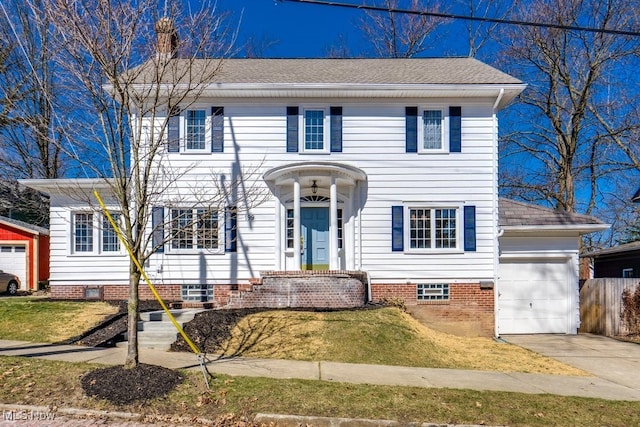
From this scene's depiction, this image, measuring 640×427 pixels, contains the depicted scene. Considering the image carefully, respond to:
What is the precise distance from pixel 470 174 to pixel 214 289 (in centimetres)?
813

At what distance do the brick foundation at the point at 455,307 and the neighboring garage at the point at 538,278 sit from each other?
41 centimetres

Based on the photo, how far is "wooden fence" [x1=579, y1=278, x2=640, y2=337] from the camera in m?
13.0

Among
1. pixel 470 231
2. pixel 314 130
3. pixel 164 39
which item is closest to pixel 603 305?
pixel 470 231

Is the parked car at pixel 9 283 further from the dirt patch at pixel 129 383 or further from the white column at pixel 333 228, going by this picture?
the dirt patch at pixel 129 383

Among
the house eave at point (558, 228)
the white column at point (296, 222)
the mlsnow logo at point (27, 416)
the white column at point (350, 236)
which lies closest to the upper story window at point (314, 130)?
the white column at point (296, 222)

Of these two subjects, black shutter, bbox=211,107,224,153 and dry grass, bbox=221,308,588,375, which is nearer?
dry grass, bbox=221,308,588,375

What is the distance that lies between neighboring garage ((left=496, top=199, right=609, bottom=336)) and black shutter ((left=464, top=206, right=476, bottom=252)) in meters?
0.86

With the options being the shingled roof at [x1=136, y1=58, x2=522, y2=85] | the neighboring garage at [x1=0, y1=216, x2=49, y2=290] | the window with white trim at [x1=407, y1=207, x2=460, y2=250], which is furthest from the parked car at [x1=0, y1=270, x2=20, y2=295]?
the window with white trim at [x1=407, y1=207, x2=460, y2=250]

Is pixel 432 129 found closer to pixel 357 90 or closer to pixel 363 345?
pixel 357 90

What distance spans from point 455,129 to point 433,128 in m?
0.63

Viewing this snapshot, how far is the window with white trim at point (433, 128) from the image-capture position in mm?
13227

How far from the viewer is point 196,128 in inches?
521

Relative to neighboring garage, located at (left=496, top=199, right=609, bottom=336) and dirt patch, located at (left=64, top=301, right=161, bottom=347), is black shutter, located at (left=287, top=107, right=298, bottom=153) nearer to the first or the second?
dirt patch, located at (left=64, top=301, right=161, bottom=347)

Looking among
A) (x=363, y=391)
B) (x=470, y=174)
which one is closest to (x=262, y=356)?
(x=363, y=391)
